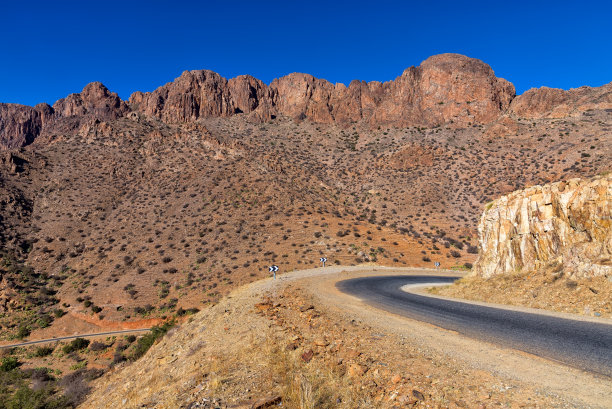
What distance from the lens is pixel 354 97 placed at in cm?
9644

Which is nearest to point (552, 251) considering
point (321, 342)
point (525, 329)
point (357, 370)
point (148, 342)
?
point (525, 329)

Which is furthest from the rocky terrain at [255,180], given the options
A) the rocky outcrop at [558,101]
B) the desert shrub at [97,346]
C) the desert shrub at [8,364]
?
the desert shrub at [8,364]

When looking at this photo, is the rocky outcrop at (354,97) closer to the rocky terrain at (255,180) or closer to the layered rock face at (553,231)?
the rocky terrain at (255,180)

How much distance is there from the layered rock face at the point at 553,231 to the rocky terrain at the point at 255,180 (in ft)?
2.57

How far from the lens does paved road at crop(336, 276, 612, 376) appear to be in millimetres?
6012

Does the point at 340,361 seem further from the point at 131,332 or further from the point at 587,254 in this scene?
the point at 131,332

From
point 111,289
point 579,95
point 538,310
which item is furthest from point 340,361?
point 579,95

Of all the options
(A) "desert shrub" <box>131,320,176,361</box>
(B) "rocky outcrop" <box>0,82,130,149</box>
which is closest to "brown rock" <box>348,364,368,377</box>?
(A) "desert shrub" <box>131,320,176,361</box>

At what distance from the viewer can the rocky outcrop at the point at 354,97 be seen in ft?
265

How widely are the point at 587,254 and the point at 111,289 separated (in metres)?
38.0

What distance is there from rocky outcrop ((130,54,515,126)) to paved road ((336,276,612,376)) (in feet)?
259

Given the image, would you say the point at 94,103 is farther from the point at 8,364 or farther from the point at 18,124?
the point at 8,364

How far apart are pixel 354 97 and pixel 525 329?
317 feet

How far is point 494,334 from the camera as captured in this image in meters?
7.94
